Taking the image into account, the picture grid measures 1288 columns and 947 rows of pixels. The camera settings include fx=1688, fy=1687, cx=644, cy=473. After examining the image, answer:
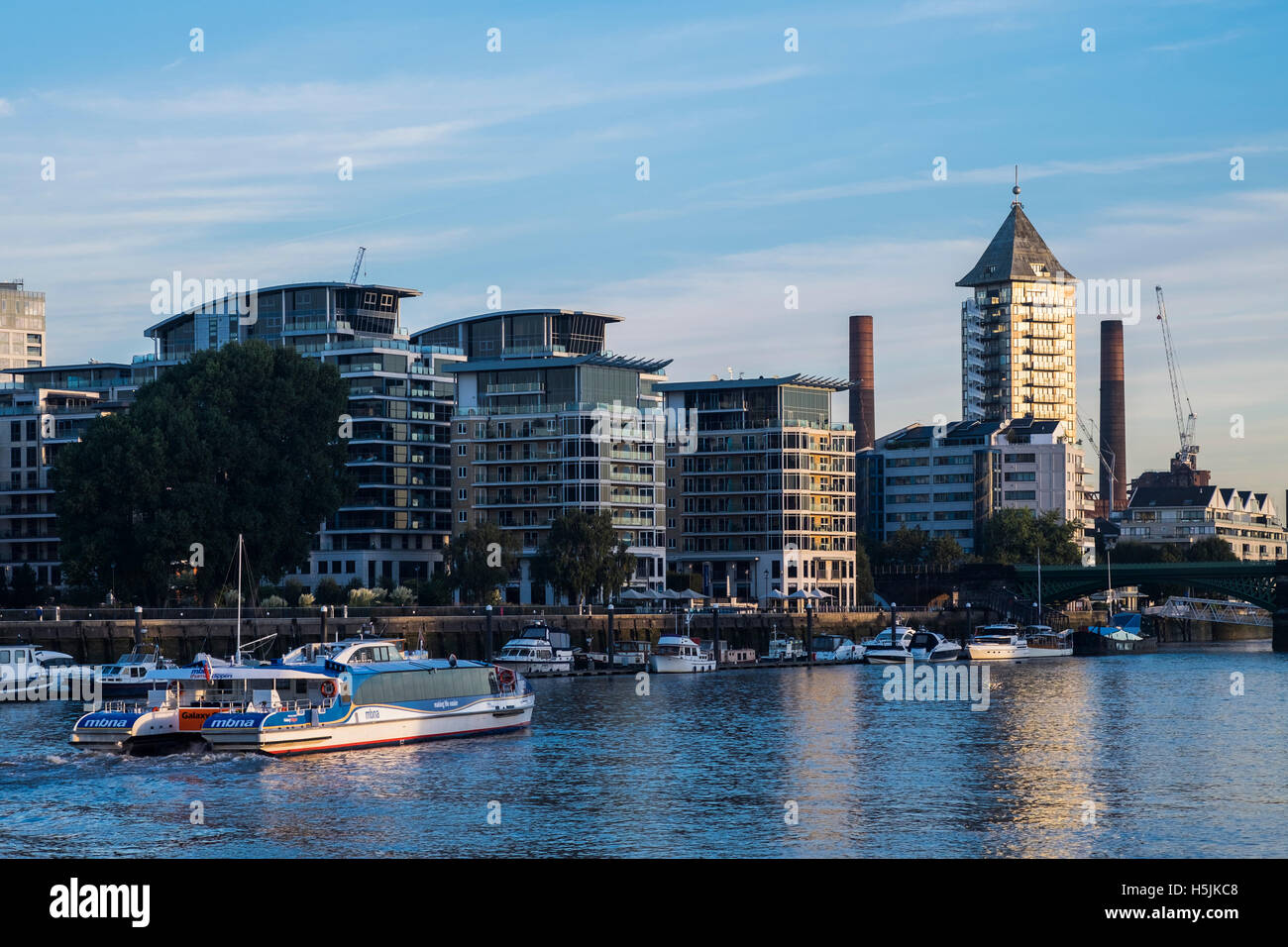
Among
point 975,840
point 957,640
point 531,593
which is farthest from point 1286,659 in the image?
point 975,840

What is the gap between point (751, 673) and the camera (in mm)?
143125

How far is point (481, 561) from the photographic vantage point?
165750 millimetres

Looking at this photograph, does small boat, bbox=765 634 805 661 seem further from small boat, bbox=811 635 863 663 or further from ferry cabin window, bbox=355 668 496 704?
ferry cabin window, bbox=355 668 496 704

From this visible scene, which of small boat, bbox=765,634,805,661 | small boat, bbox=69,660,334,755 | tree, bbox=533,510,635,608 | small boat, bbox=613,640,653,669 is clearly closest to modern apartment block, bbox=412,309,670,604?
tree, bbox=533,510,635,608

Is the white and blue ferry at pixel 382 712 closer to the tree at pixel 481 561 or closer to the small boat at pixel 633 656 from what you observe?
the small boat at pixel 633 656

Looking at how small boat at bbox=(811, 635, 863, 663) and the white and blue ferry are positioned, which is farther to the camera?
small boat at bbox=(811, 635, 863, 663)

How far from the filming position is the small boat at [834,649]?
161 meters

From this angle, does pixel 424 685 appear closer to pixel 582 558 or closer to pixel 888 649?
pixel 888 649

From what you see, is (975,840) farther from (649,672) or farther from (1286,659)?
(1286,659)

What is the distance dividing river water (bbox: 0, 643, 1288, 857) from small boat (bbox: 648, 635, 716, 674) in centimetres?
4029

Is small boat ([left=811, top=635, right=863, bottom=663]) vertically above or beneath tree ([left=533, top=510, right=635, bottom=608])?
beneath

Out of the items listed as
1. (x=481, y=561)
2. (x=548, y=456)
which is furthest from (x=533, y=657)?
(x=548, y=456)

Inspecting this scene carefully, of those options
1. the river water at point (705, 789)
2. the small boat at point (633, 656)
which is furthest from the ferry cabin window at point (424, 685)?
the small boat at point (633, 656)

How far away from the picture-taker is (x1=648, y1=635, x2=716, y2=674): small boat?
139625mm
